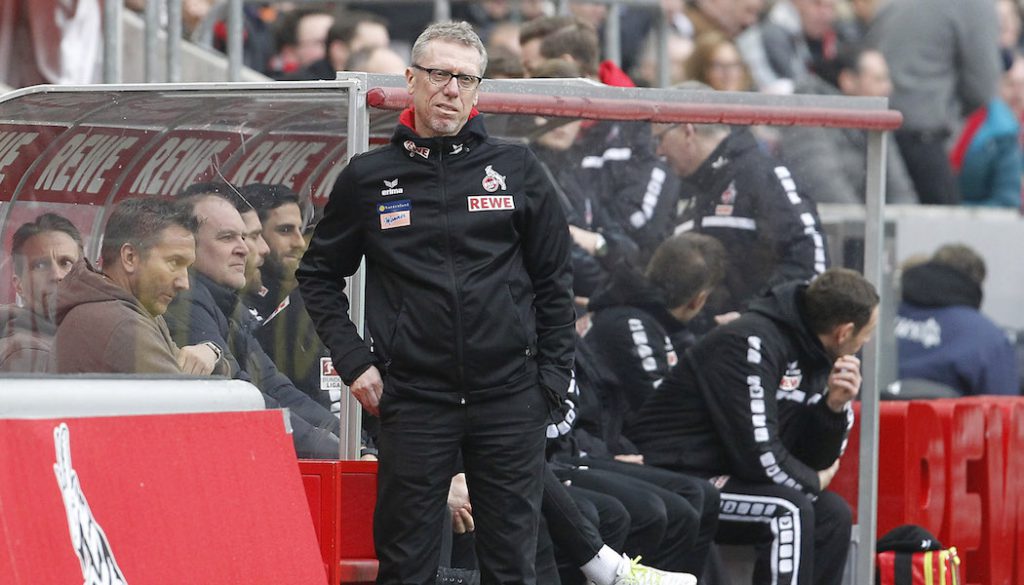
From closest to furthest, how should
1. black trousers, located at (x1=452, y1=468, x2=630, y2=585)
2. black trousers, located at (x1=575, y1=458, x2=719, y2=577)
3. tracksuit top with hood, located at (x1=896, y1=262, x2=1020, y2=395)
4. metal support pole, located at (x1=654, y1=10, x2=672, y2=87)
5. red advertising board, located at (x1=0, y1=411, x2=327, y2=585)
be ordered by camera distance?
1. red advertising board, located at (x1=0, y1=411, x2=327, y2=585)
2. black trousers, located at (x1=452, y1=468, x2=630, y2=585)
3. black trousers, located at (x1=575, y1=458, x2=719, y2=577)
4. metal support pole, located at (x1=654, y1=10, x2=672, y2=87)
5. tracksuit top with hood, located at (x1=896, y1=262, x2=1020, y2=395)

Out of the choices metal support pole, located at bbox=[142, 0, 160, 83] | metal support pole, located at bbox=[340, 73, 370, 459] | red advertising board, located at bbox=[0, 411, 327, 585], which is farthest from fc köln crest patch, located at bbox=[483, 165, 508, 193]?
metal support pole, located at bbox=[142, 0, 160, 83]

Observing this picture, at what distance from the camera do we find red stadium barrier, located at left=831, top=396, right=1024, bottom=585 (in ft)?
27.6

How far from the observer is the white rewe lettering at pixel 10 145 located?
6352mm

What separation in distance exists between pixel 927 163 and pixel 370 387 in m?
9.28

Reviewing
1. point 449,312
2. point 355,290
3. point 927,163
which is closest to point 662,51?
point 927,163

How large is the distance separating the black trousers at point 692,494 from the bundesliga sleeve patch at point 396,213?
216 cm

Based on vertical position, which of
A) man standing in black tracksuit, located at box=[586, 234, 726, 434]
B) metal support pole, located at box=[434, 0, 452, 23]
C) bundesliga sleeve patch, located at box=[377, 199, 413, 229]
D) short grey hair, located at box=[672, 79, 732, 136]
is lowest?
man standing in black tracksuit, located at box=[586, 234, 726, 434]

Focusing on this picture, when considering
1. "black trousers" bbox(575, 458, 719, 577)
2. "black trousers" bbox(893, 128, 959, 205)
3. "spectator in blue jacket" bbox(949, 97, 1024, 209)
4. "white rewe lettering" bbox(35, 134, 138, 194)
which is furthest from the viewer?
"spectator in blue jacket" bbox(949, 97, 1024, 209)

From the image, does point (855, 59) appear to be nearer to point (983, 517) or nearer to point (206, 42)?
point (206, 42)

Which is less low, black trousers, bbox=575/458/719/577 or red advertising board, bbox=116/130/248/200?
red advertising board, bbox=116/130/248/200

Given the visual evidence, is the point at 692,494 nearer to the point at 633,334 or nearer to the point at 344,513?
the point at 633,334

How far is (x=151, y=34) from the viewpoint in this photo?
8992mm

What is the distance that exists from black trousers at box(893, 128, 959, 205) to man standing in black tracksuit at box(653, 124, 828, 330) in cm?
620

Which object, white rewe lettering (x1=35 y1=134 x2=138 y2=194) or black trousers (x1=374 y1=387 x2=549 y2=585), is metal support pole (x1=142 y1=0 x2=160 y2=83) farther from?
black trousers (x1=374 y1=387 x2=549 y2=585)
